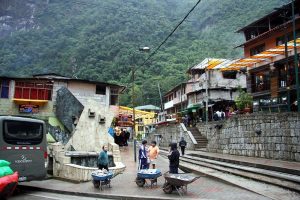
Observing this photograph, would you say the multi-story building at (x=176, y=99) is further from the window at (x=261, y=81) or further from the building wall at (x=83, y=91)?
the window at (x=261, y=81)

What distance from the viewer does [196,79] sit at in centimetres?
4834

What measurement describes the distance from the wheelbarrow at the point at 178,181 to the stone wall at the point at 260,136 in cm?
632

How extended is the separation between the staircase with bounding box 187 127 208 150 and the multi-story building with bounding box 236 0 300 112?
538cm

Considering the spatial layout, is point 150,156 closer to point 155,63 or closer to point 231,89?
point 231,89

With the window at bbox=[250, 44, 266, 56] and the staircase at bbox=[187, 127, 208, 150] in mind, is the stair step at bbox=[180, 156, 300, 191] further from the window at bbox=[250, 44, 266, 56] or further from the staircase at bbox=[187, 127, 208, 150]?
the window at bbox=[250, 44, 266, 56]

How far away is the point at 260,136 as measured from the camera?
1761cm

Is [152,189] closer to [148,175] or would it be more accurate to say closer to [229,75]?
[148,175]

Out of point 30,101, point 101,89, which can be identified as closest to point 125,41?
point 101,89

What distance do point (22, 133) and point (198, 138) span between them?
61.3 ft

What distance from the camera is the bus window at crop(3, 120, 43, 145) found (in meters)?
12.3

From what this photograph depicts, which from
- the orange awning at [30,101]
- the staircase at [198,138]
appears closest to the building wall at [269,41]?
the staircase at [198,138]

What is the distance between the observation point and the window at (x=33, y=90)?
34.2m

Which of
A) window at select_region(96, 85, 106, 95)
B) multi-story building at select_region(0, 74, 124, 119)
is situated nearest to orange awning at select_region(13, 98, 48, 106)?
multi-story building at select_region(0, 74, 124, 119)

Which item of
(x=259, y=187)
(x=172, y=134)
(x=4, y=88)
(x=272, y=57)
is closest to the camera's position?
(x=259, y=187)
